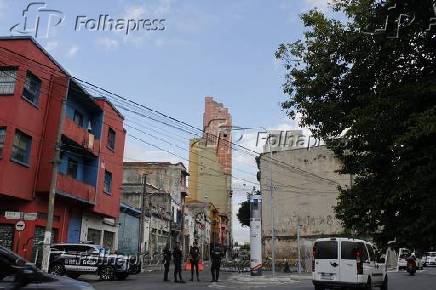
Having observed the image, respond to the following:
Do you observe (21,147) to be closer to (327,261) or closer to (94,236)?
(94,236)

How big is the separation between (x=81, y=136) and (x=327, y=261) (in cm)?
1776

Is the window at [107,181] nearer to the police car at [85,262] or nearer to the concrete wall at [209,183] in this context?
the police car at [85,262]

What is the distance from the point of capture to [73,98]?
3038 centimetres

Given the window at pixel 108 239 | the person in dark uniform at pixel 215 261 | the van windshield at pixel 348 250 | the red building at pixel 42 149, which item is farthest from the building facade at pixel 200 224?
the van windshield at pixel 348 250

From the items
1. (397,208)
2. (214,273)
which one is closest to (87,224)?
(214,273)

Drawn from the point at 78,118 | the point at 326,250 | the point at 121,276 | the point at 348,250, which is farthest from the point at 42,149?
the point at 348,250

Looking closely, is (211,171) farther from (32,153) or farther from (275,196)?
(32,153)

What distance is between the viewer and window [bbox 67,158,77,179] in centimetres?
3088

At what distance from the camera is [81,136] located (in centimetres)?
2984

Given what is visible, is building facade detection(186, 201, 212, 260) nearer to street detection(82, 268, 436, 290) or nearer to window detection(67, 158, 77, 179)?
window detection(67, 158, 77, 179)

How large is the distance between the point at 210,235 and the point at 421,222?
319ft

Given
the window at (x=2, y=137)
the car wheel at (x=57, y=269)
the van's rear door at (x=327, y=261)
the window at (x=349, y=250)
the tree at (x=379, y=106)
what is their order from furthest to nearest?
the window at (x=2, y=137) < the car wheel at (x=57, y=269) < the van's rear door at (x=327, y=261) < the window at (x=349, y=250) < the tree at (x=379, y=106)

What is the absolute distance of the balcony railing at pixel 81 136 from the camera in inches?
1105

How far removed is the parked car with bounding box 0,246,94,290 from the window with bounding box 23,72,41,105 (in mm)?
19685
